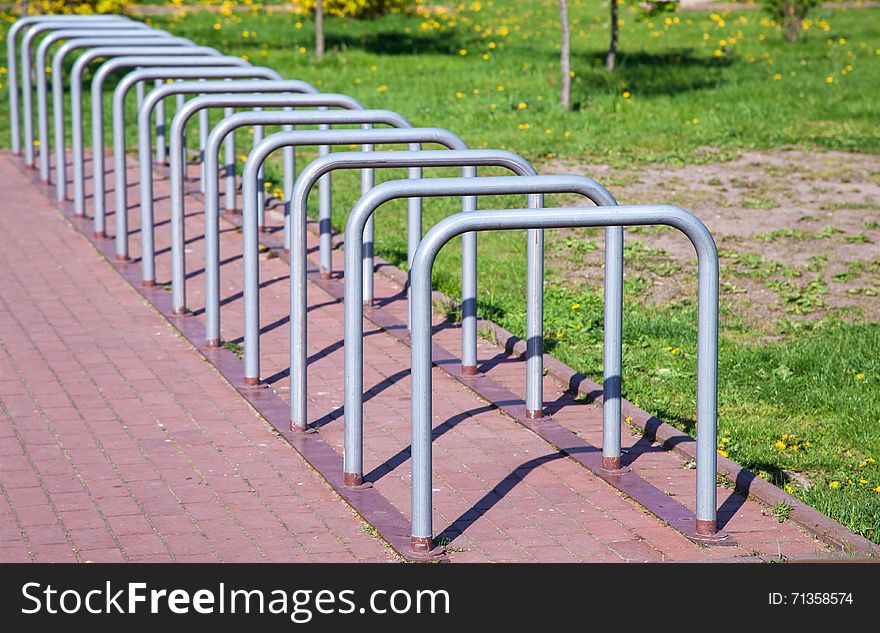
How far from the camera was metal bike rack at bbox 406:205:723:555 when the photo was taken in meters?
4.71

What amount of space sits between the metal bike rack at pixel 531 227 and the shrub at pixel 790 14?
50.9 ft

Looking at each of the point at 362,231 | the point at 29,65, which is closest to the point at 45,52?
the point at 29,65

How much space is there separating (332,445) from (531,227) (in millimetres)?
1596

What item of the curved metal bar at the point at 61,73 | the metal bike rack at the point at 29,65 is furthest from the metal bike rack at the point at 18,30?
the curved metal bar at the point at 61,73

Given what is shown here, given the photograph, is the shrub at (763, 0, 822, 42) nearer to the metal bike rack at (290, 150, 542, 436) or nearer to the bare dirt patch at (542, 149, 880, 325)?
the bare dirt patch at (542, 149, 880, 325)

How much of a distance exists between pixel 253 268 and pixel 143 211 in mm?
1900

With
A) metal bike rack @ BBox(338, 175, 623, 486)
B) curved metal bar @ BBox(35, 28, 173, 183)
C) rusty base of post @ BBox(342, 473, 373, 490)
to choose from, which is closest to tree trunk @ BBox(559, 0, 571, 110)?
curved metal bar @ BBox(35, 28, 173, 183)

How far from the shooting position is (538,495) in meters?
5.38

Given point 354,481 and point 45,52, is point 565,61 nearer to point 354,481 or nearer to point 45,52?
point 45,52

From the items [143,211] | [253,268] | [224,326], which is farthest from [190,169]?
[253,268]

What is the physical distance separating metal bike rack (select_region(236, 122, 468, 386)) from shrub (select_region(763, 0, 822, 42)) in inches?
550

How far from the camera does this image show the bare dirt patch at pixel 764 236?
8.30m

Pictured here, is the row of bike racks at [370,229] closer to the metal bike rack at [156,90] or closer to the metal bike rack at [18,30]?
the metal bike rack at [156,90]

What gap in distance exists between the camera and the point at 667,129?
531 inches
